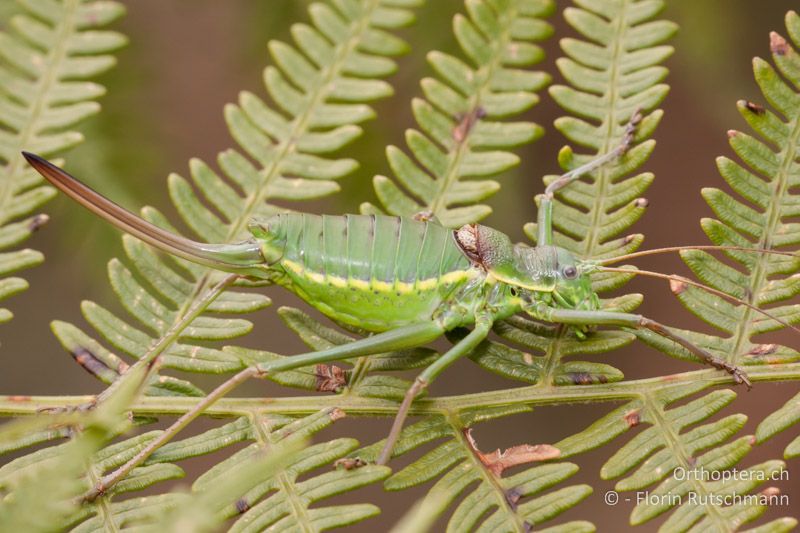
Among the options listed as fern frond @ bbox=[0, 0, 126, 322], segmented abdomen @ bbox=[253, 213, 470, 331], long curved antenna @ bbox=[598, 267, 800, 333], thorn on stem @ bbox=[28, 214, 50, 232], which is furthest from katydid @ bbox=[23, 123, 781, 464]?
fern frond @ bbox=[0, 0, 126, 322]

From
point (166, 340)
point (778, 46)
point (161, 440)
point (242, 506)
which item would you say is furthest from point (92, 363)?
point (778, 46)

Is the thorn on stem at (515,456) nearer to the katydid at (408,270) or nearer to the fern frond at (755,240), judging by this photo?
the katydid at (408,270)

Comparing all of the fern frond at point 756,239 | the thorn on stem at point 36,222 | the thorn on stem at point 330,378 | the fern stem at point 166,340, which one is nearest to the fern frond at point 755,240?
the fern frond at point 756,239

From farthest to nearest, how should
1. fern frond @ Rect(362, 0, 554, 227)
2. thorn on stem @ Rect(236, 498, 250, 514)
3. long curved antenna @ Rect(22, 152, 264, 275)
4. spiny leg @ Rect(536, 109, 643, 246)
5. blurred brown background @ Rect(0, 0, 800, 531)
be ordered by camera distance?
blurred brown background @ Rect(0, 0, 800, 531) < fern frond @ Rect(362, 0, 554, 227) < spiny leg @ Rect(536, 109, 643, 246) < long curved antenna @ Rect(22, 152, 264, 275) < thorn on stem @ Rect(236, 498, 250, 514)

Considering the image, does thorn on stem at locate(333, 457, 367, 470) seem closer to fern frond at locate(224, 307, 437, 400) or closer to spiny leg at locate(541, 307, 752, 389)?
fern frond at locate(224, 307, 437, 400)

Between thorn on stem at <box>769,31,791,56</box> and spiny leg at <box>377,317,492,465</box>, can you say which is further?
thorn on stem at <box>769,31,791,56</box>

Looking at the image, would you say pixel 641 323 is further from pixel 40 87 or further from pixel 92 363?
pixel 40 87

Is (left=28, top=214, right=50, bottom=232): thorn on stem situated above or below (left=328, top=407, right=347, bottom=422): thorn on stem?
above
